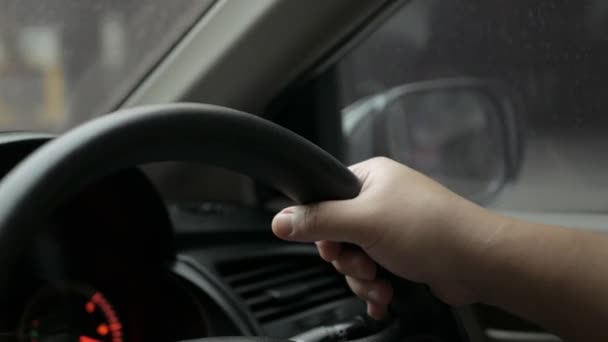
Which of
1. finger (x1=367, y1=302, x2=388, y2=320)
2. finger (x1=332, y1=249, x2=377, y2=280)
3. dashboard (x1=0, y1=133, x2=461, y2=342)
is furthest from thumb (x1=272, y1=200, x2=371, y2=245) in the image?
dashboard (x1=0, y1=133, x2=461, y2=342)

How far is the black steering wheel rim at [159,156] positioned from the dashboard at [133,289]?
0.40 metres

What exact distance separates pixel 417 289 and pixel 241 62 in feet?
1.88

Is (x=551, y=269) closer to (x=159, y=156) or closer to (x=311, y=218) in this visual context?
(x=311, y=218)

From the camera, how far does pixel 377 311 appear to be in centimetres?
98

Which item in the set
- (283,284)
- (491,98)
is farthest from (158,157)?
(491,98)

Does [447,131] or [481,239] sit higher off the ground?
[447,131]

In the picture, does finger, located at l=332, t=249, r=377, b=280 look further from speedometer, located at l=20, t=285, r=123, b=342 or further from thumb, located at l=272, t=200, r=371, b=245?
speedometer, located at l=20, t=285, r=123, b=342

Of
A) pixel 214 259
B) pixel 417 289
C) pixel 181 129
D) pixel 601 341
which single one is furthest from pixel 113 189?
pixel 601 341

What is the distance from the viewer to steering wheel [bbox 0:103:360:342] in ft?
1.70

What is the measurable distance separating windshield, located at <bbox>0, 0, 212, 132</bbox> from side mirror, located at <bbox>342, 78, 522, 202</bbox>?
0.51m

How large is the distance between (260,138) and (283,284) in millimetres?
706

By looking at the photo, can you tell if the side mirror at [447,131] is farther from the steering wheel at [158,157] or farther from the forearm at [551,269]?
the steering wheel at [158,157]

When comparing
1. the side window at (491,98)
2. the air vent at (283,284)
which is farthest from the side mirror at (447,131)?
the air vent at (283,284)

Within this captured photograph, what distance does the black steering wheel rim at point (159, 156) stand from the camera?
1.70ft
